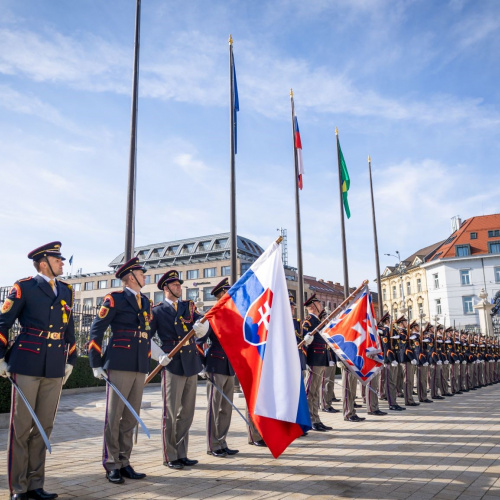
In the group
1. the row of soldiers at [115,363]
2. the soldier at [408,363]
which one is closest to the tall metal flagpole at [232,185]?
the soldier at [408,363]

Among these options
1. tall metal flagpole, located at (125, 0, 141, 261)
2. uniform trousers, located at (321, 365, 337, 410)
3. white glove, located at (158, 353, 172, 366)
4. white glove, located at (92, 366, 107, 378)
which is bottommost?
uniform trousers, located at (321, 365, 337, 410)

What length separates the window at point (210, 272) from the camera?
81188 millimetres

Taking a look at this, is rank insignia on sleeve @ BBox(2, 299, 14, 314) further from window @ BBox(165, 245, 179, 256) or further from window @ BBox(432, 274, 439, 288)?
window @ BBox(165, 245, 179, 256)

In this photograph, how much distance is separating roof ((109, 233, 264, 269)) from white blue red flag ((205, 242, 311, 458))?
74442mm

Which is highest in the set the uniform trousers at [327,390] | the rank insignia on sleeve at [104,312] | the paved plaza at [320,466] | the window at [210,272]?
the window at [210,272]

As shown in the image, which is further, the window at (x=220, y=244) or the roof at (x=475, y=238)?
the window at (x=220, y=244)

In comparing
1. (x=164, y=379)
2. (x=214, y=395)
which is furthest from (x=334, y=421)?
(x=164, y=379)

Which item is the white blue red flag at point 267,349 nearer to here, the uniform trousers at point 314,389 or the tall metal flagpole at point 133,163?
the uniform trousers at point 314,389

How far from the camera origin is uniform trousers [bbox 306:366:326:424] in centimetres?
920

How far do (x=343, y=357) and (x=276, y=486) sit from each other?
483cm

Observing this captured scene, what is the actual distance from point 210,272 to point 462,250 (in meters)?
39.3

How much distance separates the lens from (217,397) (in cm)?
698

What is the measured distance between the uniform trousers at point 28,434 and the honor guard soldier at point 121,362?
678mm

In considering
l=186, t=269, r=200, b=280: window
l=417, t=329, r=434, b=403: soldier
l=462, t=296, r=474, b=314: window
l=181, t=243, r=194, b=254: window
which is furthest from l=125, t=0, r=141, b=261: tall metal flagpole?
l=181, t=243, r=194, b=254: window
